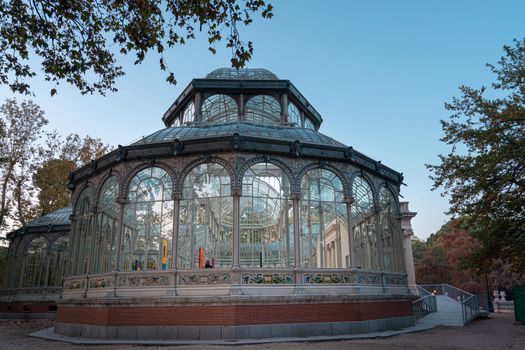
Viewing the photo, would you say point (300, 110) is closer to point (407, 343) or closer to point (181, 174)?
point (181, 174)

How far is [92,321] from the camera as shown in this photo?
544 inches

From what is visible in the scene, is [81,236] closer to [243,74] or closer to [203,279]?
[203,279]

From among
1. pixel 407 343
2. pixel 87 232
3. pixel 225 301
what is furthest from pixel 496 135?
pixel 87 232

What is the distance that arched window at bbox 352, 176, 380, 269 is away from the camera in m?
16.3

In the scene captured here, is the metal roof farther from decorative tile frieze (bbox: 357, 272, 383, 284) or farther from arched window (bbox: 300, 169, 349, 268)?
decorative tile frieze (bbox: 357, 272, 383, 284)

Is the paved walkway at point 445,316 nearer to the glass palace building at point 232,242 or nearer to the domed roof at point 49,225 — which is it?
the glass palace building at point 232,242

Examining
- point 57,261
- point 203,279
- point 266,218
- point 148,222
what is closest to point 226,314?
point 203,279

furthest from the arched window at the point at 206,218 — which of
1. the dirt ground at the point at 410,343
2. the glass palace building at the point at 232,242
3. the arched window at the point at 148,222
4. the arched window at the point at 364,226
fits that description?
the arched window at the point at 364,226

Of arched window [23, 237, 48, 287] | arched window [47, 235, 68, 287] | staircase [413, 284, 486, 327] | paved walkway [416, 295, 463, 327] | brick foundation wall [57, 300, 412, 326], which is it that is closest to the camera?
brick foundation wall [57, 300, 412, 326]

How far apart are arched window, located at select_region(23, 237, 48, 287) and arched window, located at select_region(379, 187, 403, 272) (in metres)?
22.3

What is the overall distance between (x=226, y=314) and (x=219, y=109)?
11587mm

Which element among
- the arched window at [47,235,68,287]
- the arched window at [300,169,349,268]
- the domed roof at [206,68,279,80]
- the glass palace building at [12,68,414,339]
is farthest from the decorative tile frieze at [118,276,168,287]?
the arched window at [47,235,68,287]

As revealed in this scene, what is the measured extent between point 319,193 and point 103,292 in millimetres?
8426

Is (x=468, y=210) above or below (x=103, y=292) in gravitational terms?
above
